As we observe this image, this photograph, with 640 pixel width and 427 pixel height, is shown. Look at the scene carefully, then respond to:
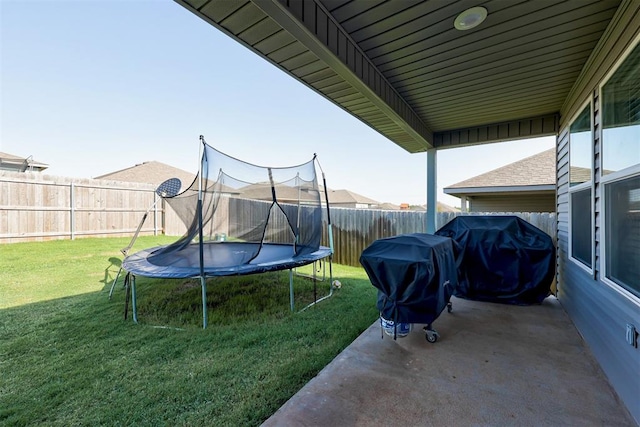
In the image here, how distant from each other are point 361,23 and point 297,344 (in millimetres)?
2731

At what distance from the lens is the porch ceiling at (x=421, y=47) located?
1.78 metres

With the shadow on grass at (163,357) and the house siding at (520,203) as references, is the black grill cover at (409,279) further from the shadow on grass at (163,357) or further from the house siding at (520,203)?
the house siding at (520,203)

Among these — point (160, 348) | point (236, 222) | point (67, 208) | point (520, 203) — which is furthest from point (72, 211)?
point (520, 203)

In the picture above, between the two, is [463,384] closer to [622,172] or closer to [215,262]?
[622,172]

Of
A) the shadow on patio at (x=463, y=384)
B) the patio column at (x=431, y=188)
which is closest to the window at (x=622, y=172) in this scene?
the shadow on patio at (x=463, y=384)

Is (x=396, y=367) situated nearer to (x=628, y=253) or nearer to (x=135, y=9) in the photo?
(x=628, y=253)

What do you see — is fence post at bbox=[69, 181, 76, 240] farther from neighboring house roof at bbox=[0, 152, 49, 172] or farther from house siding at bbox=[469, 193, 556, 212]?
house siding at bbox=[469, 193, 556, 212]

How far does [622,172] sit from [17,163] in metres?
19.6

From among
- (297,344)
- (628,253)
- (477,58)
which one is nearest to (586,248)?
(628,253)

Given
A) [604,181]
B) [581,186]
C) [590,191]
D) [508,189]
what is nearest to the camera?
[604,181]

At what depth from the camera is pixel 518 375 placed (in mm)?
2035

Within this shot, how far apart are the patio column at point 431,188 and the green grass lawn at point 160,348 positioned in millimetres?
1741

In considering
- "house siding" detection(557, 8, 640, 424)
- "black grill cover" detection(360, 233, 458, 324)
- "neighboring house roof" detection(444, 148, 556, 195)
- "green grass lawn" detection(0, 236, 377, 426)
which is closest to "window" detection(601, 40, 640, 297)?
"house siding" detection(557, 8, 640, 424)

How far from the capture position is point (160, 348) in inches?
95.9
